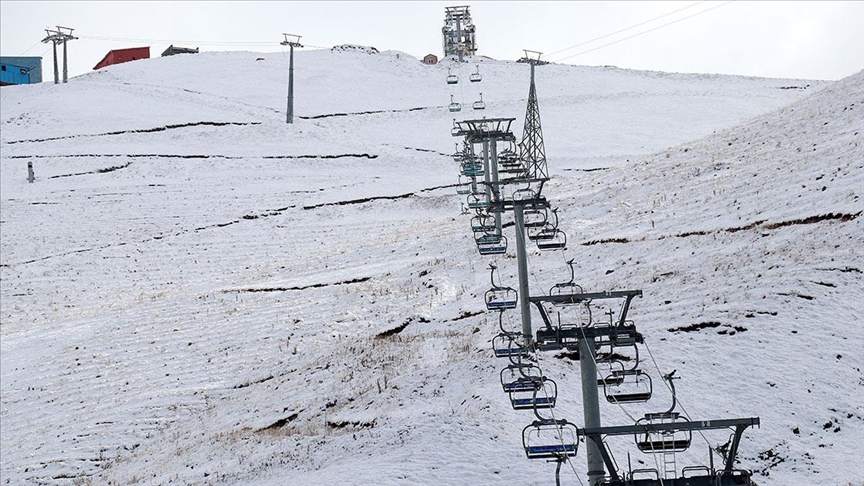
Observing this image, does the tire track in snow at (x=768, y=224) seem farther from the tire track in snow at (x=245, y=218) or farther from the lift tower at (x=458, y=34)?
the lift tower at (x=458, y=34)

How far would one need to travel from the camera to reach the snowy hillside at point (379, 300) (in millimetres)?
19359

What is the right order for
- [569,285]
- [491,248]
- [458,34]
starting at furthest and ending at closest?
[458,34]
[491,248]
[569,285]

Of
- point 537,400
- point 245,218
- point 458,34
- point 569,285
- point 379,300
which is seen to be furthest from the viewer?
point 458,34

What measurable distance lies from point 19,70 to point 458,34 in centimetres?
6293

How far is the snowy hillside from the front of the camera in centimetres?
1936

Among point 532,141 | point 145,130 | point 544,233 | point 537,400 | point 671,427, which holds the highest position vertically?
point 145,130

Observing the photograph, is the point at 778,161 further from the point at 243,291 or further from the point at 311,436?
the point at 311,436

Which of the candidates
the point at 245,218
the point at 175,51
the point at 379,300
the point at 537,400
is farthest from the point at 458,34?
the point at 537,400

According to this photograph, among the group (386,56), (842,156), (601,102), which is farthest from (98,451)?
(386,56)

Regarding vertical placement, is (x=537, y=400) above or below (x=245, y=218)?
below

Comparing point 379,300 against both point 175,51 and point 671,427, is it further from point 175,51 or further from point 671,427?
point 175,51

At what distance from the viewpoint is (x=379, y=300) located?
108 feet

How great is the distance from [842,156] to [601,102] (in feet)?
181

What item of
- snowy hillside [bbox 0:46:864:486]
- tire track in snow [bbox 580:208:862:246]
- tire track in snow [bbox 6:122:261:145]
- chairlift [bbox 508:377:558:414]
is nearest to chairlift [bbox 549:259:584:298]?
snowy hillside [bbox 0:46:864:486]
